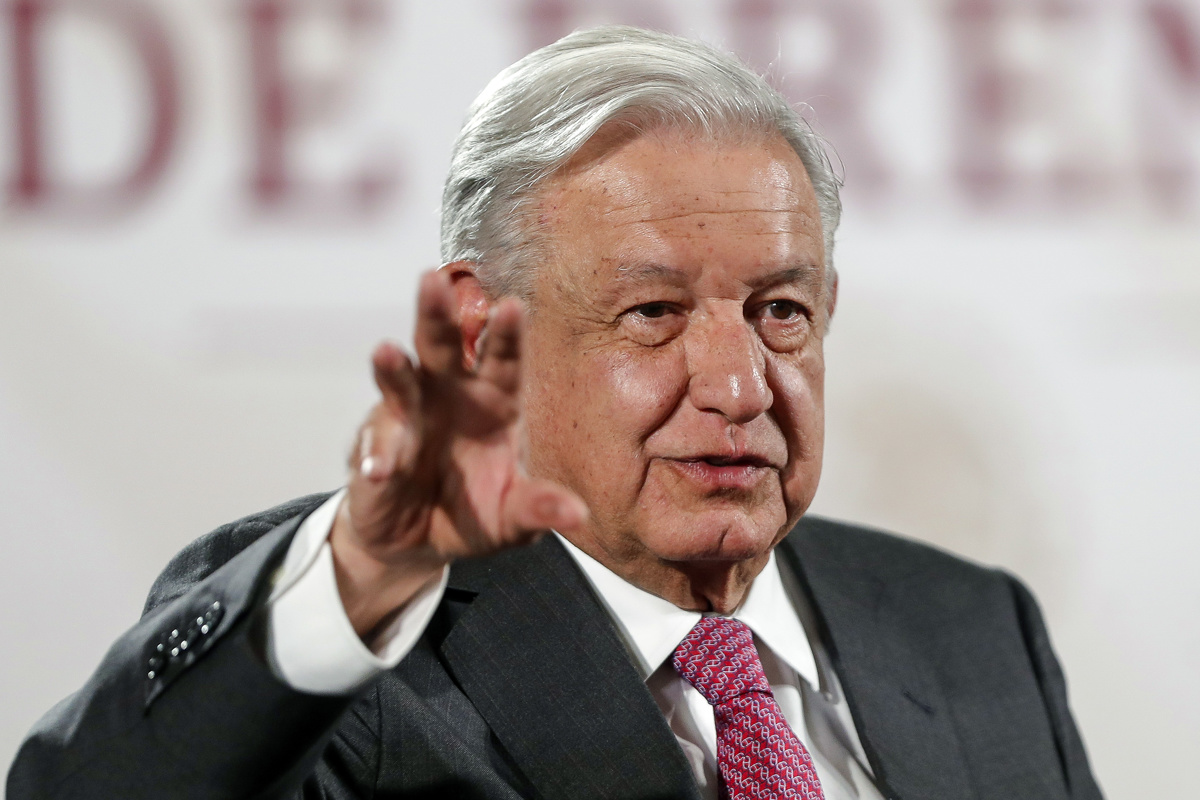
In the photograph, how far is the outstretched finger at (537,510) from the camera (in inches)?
36.2

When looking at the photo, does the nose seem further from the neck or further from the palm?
the palm

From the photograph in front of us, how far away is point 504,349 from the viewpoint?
93 cm

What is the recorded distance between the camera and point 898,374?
244 cm

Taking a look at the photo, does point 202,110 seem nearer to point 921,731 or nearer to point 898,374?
point 898,374

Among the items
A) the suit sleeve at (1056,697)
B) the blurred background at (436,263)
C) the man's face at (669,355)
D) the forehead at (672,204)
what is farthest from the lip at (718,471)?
the blurred background at (436,263)

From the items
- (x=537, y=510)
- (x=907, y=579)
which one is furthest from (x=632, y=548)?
(x=907, y=579)

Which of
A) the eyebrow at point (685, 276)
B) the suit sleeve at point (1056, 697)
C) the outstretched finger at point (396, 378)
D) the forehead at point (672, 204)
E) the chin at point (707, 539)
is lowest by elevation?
the suit sleeve at point (1056, 697)

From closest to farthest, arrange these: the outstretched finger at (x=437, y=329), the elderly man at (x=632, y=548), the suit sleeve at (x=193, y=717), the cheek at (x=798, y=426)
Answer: the outstretched finger at (x=437, y=329) < the suit sleeve at (x=193, y=717) < the elderly man at (x=632, y=548) < the cheek at (x=798, y=426)

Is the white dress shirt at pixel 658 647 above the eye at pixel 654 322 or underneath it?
underneath

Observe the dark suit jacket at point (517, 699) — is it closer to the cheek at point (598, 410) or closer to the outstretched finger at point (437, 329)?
the cheek at point (598, 410)

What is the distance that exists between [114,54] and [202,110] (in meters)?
0.18

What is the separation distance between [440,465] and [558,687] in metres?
0.50

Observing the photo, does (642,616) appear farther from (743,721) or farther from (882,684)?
(882,684)

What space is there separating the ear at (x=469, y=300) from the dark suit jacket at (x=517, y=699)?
303 millimetres
